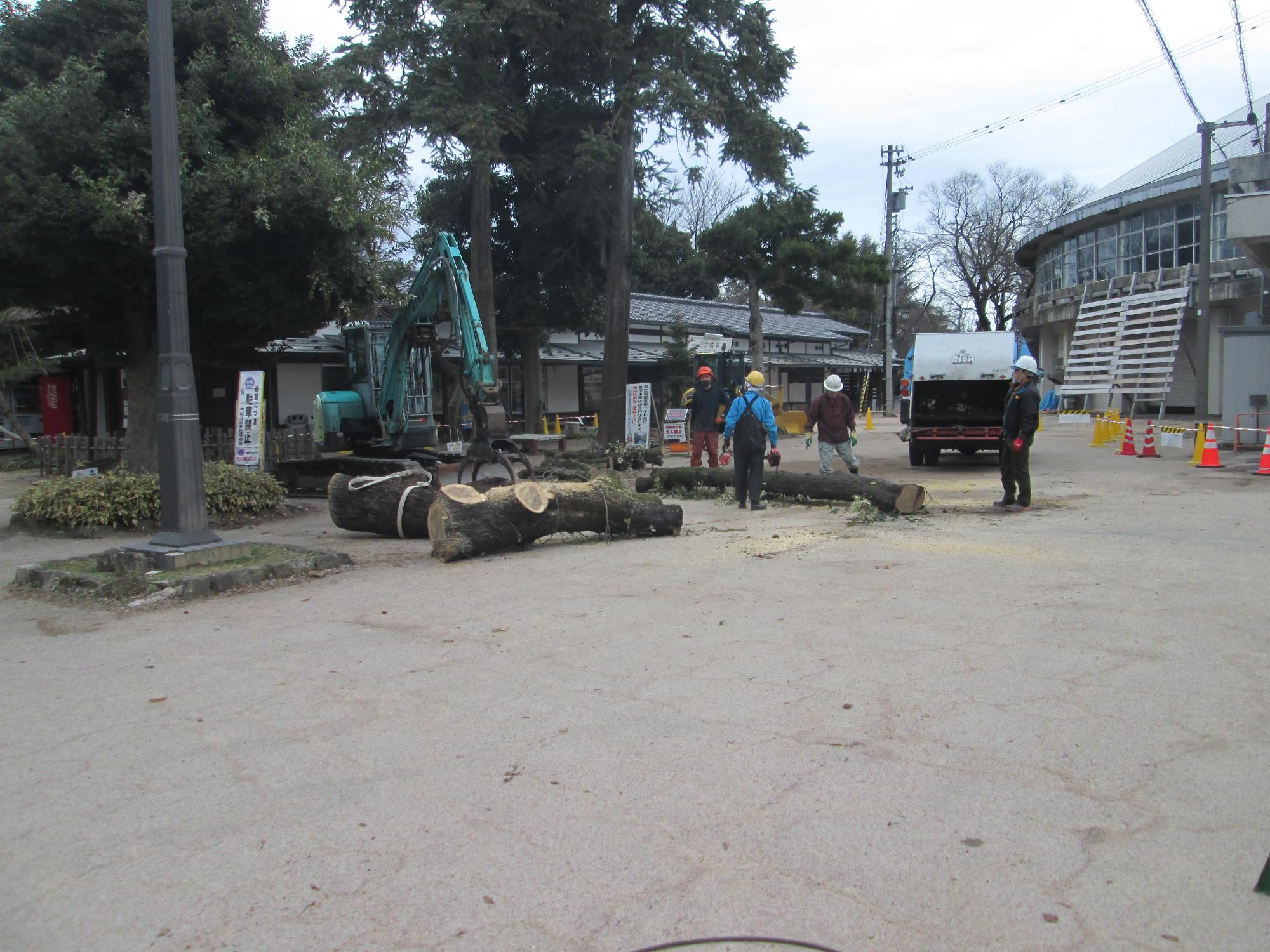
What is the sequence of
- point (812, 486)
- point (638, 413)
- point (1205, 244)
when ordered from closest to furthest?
point (812, 486) < point (638, 413) < point (1205, 244)

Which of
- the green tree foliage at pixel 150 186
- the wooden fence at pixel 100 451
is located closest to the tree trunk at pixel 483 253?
the wooden fence at pixel 100 451

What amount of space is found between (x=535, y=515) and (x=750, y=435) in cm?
362

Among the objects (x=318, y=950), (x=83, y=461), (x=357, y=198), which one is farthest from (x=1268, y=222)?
(x=83, y=461)

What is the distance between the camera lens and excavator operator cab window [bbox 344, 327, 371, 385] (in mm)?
16922

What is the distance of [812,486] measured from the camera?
12.7 m

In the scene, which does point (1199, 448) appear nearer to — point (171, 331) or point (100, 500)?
point (171, 331)

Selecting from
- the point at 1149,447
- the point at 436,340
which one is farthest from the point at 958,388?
the point at 436,340

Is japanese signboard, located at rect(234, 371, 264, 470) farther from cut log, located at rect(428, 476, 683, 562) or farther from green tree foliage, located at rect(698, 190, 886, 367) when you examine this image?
green tree foliage, located at rect(698, 190, 886, 367)

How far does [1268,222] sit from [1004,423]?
31.2 ft

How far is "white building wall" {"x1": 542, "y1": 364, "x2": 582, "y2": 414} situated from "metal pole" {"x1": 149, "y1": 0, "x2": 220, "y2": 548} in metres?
23.8

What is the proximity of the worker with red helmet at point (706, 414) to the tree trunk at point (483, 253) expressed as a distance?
317 inches

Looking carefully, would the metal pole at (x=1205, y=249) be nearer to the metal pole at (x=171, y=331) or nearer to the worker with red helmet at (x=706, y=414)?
the worker with red helmet at (x=706, y=414)

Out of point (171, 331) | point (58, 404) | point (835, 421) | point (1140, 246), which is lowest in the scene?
point (835, 421)

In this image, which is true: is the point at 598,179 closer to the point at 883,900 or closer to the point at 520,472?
the point at 520,472
